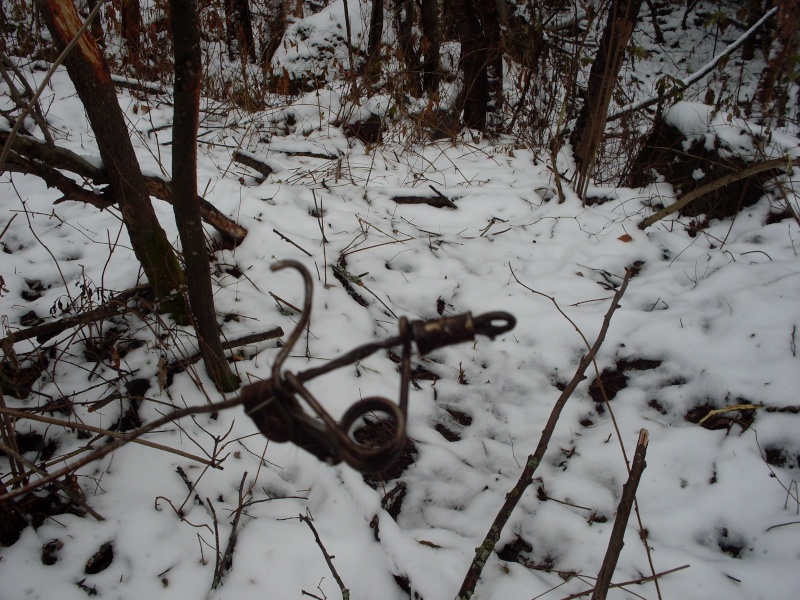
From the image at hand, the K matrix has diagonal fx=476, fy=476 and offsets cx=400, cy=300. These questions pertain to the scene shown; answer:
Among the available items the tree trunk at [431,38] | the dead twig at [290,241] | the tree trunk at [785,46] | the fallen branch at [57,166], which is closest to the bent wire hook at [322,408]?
the fallen branch at [57,166]

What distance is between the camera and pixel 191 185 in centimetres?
112

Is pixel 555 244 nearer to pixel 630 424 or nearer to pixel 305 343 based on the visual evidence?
pixel 630 424

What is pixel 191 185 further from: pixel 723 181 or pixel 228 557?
pixel 723 181

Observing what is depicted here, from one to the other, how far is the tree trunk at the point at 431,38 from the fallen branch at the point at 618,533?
13.2 ft

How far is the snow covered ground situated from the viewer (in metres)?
1.17

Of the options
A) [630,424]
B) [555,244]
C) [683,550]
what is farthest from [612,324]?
[683,550]

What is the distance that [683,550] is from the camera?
1.25 meters

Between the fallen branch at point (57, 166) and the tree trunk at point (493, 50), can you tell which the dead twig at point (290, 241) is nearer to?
the fallen branch at point (57, 166)

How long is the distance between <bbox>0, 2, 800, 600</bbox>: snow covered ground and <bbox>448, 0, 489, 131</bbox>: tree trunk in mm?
1701

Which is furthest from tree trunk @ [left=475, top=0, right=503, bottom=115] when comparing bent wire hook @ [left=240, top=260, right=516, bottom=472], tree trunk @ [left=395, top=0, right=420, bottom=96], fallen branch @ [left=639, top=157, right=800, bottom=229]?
bent wire hook @ [left=240, top=260, right=516, bottom=472]

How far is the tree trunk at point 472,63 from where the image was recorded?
12.6 ft

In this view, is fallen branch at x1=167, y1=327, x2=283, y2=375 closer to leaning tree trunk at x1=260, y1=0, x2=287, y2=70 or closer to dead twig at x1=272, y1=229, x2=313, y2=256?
dead twig at x1=272, y1=229, x2=313, y2=256

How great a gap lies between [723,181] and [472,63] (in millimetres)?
2409

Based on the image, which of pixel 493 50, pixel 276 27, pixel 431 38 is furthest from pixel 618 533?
pixel 276 27
